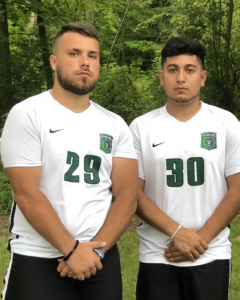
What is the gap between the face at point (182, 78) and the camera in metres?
2.65

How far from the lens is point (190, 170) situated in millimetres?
2578

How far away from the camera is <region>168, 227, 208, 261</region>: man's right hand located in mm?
2494

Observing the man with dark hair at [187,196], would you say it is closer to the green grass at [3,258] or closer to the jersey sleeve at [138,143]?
the jersey sleeve at [138,143]

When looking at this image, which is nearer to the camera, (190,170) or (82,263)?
(82,263)

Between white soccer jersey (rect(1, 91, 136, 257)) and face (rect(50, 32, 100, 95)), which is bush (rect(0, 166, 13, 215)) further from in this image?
face (rect(50, 32, 100, 95))

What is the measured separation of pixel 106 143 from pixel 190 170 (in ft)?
2.03

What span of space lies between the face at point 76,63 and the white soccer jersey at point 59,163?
0.18 metres

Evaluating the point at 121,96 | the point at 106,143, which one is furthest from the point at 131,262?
the point at 121,96

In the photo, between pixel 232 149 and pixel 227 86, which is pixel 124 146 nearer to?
pixel 232 149

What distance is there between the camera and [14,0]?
932 centimetres

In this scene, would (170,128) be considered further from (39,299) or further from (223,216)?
(39,299)

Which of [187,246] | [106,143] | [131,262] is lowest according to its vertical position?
[131,262]

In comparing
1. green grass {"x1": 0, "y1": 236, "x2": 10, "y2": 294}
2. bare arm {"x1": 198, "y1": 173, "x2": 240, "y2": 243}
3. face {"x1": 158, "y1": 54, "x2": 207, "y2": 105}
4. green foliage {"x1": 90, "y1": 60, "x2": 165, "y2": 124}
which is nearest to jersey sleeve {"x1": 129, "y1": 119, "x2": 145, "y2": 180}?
face {"x1": 158, "y1": 54, "x2": 207, "y2": 105}

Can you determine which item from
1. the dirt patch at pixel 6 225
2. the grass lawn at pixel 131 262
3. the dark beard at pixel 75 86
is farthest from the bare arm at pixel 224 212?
the dirt patch at pixel 6 225
